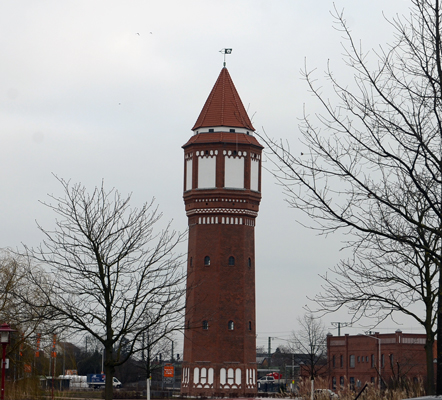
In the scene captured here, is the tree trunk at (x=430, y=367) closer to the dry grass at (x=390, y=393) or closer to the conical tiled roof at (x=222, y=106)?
the dry grass at (x=390, y=393)

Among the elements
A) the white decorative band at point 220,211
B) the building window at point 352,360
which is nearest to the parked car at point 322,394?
the white decorative band at point 220,211

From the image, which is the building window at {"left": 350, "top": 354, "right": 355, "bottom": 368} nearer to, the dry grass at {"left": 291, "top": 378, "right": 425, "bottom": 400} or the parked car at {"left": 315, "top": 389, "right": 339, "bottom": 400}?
the parked car at {"left": 315, "top": 389, "right": 339, "bottom": 400}

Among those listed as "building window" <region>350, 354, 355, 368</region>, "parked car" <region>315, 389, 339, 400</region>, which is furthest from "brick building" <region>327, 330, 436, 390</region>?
"parked car" <region>315, 389, 339, 400</region>

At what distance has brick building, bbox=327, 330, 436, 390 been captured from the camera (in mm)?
67875

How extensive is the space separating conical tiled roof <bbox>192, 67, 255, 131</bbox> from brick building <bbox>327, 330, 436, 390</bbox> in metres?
25.6

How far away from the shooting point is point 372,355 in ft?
237

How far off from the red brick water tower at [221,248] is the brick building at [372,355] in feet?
61.2

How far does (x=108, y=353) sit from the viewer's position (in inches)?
874

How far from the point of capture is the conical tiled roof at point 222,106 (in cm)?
5284

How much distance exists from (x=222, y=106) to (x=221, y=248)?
10.1 m

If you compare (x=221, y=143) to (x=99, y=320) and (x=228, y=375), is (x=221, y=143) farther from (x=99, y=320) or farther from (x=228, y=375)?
(x=99, y=320)

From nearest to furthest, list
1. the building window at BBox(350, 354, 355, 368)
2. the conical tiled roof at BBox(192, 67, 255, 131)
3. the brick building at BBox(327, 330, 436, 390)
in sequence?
the conical tiled roof at BBox(192, 67, 255, 131) → the brick building at BBox(327, 330, 436, 390) → the building window at BBox(350, 354, 355, 368)

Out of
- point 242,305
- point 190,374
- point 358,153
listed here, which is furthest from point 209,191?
point 358,153

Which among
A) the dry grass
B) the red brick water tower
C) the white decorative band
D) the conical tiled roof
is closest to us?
the dry grass
